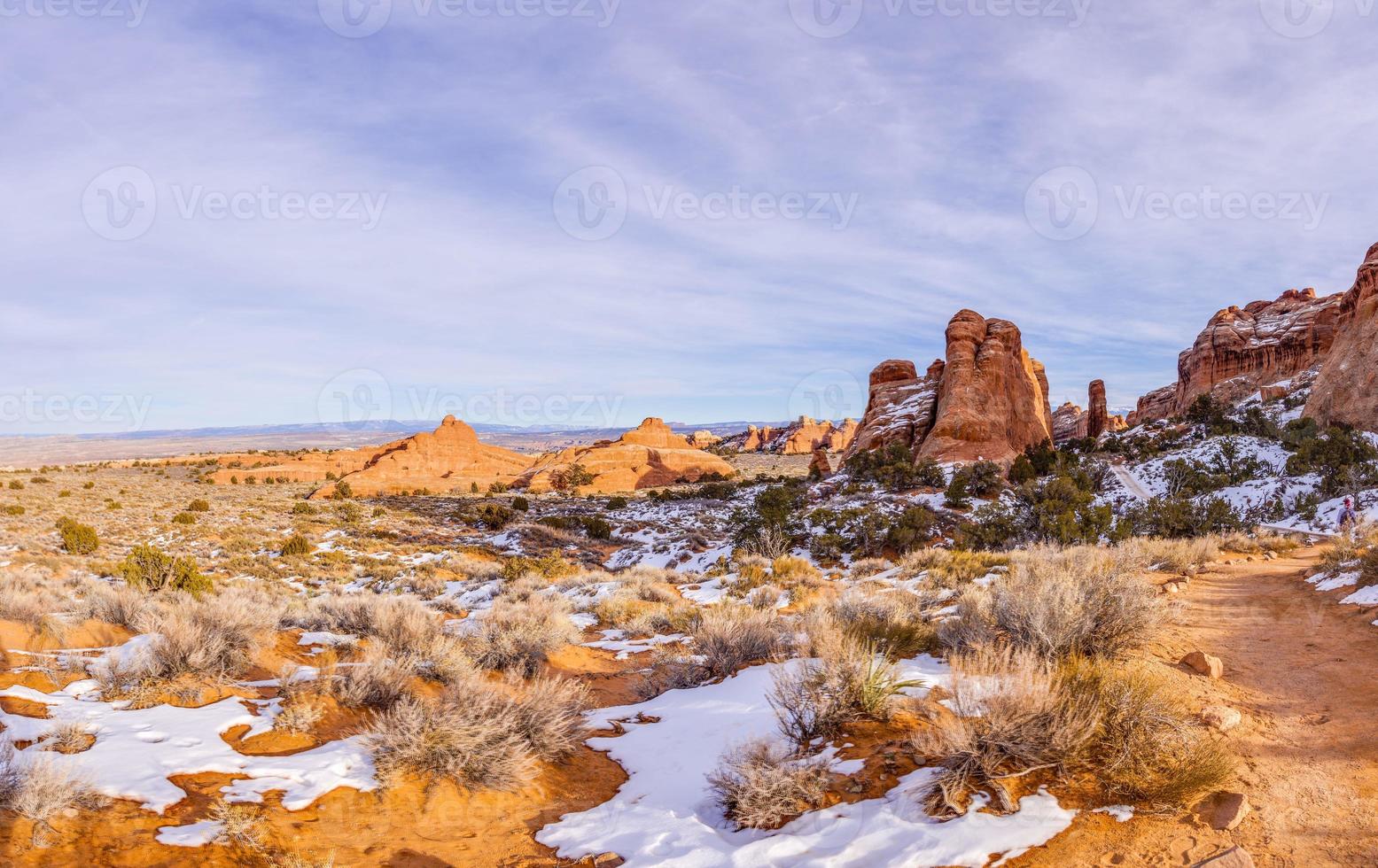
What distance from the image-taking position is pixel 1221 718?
421cm

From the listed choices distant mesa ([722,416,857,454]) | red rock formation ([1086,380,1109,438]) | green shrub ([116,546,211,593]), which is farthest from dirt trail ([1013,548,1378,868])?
distant mesa ([722,416,857,454])

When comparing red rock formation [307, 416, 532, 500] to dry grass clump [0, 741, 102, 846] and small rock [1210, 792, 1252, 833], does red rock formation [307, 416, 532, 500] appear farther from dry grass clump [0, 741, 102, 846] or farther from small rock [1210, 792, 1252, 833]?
small rock [1210, 792, 1252, 833]

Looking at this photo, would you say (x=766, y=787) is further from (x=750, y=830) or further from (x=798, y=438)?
(x=798, y=438)

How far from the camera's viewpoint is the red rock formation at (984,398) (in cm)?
3447

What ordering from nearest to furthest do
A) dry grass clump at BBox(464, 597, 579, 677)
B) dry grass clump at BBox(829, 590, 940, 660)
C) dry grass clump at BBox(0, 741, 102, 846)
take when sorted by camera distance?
dry grass clump at BBox(0, 741, 102, 846), dry grass clump at BBox(829, 590, 940, 660), dry grass clump at BBox(464, 597, 579, 677)

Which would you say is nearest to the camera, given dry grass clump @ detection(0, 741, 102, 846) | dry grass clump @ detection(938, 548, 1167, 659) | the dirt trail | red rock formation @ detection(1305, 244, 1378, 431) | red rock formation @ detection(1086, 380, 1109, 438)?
the dirt trail

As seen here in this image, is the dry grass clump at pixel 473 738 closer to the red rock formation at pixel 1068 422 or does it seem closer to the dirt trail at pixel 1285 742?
the dirt trail at pixel 1285 742

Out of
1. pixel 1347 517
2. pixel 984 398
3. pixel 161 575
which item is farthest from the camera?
pixel 984 398

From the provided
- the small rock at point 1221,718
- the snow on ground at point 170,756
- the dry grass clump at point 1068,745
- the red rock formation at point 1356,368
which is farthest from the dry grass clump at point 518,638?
the red rock formation at point 1356,368

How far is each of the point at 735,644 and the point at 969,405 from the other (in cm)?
3322

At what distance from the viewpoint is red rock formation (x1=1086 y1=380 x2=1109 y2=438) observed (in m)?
65.8

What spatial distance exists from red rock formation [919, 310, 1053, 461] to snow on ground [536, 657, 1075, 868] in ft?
105

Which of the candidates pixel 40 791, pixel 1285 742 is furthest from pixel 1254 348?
pixel 40 791

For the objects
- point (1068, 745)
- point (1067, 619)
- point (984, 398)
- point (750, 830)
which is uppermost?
point (984, 398)
